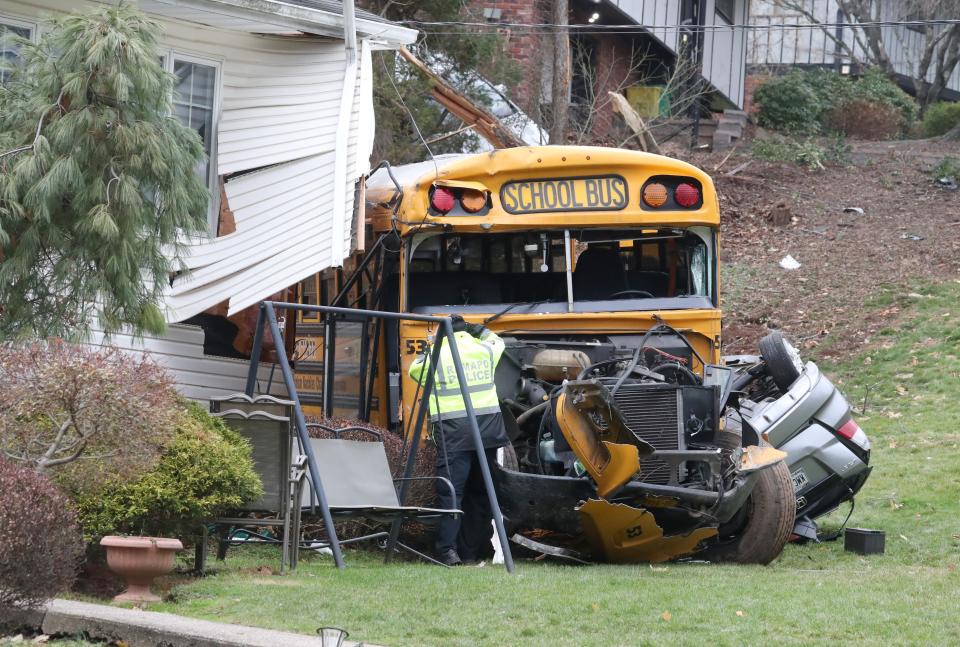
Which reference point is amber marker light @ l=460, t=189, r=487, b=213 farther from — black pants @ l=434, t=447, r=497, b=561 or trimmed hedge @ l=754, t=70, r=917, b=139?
trimmed hedge @ l=754, t=70, r=917, b=139

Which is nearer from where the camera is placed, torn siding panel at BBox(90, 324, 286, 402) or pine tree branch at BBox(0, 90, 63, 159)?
pine tree branch at BBox(0, 90, 63, 159)

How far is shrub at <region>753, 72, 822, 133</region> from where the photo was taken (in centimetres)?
2936

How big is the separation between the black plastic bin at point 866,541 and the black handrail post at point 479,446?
2997mm

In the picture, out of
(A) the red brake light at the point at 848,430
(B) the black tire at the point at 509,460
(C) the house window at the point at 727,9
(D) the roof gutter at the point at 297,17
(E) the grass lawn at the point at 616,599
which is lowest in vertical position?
(E) the grass lawn at the point at 616,599

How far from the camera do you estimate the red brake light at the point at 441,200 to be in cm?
1059

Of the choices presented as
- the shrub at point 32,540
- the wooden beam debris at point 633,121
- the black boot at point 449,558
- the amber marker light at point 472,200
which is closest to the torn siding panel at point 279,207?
the amber marker light at point 472,200

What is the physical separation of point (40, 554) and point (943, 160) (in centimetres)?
2343

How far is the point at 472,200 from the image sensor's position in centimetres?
1073

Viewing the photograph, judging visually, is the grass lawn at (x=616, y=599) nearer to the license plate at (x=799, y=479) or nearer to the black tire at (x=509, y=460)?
the license plate at (x=799, y=479)

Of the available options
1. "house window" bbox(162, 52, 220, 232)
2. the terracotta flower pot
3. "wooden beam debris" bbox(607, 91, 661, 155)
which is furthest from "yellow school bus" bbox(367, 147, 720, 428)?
"wooden beam debris" bbox(607, 91, 661, 155)

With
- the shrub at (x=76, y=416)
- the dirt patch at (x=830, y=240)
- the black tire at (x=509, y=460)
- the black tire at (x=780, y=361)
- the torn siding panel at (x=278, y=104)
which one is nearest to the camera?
the shrub at (x=76, y=416)

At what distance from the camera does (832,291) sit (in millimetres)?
21125

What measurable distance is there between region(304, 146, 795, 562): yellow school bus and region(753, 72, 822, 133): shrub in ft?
61.9

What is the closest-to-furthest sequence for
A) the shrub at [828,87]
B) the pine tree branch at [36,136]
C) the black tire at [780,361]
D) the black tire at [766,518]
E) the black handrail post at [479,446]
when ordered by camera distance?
the black handrail post at [479,446], the pine tree branch at [36,136], the black tire at [766,518], the black tire at [780,361], the shrub at [828,87]
